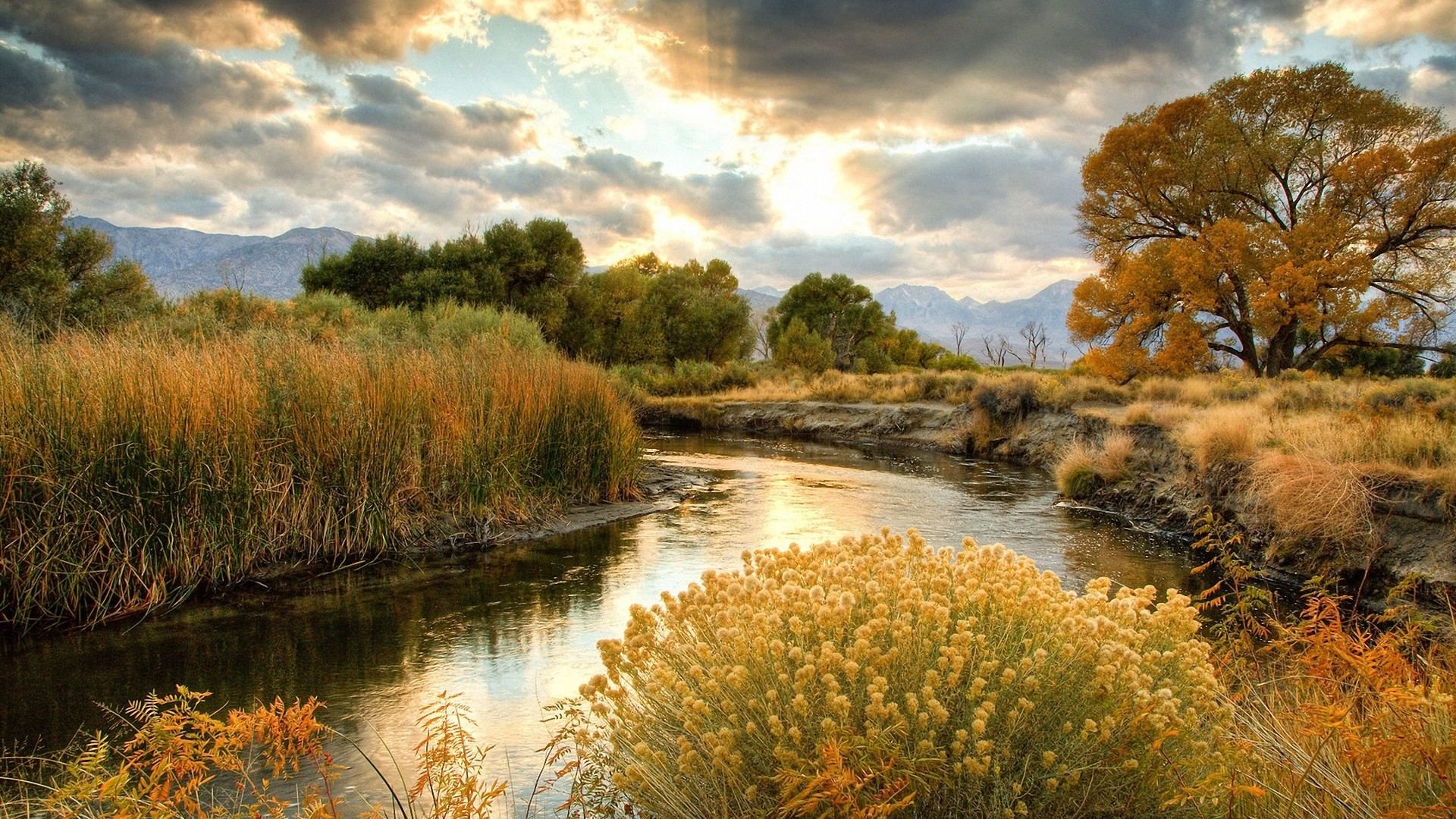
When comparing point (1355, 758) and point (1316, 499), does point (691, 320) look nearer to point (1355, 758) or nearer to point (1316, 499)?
point (1316, 499)

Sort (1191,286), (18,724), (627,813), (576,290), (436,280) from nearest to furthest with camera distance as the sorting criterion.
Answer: (627,813), (18,724), (1191,286), (436,280), (576,290)

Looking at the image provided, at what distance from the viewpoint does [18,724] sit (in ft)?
14.2

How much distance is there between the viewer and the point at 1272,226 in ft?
73.7

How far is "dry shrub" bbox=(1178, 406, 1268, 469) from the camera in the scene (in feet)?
33.8

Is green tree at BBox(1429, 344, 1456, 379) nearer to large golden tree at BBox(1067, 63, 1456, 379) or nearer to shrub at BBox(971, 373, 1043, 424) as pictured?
large golden tree at BBox(1067, 63, 1456, 379)

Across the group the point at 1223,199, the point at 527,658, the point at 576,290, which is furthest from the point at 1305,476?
the point at 576,290

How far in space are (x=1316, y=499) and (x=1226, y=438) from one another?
2.73m

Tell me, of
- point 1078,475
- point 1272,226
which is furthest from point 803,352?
point 1078,475

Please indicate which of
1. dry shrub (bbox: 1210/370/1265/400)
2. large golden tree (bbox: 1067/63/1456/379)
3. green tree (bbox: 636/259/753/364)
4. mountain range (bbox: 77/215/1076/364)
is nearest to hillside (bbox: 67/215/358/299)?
mountain range (bbox: 77/215/1076/364)

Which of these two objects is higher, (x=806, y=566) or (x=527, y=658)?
(x=806, y=566)

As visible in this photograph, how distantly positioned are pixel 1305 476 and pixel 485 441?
979 cm

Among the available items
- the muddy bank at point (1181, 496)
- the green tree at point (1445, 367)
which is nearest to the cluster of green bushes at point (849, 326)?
the green tree at point (1445, 367)

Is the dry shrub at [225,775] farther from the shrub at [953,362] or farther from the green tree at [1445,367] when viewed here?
the shrub at [953,362]

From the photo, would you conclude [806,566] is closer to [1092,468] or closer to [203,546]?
[203,546]
